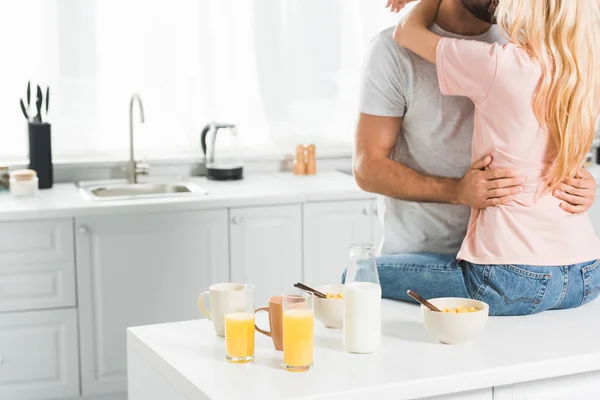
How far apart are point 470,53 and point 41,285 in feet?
6.37

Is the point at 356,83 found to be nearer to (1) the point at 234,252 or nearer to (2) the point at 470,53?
(1) the point at 234,252

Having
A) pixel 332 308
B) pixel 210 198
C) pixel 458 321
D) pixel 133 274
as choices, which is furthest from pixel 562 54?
pixel 133 274

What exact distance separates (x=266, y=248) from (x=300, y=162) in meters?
0.57

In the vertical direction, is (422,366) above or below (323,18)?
below

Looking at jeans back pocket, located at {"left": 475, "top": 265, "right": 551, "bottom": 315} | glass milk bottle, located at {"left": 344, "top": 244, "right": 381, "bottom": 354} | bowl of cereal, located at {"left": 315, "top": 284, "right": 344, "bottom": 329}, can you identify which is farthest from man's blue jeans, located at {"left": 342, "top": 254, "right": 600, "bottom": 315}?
glass milk bottle, located at {"left": 344, "top": 244, "right": 381, "bottom": 354}

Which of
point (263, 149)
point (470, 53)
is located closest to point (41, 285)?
point (263, 149)

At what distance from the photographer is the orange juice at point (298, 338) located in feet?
6.48

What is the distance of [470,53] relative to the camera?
2270mm

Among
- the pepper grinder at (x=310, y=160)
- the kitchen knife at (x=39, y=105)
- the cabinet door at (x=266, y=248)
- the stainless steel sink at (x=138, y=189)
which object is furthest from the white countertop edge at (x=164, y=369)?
the pepper grinder at (x=310, y=160)

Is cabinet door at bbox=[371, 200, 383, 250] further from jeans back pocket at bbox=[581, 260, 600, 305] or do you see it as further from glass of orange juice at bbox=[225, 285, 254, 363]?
glass of orange juice at bbox=[225, 285, 254, 363]

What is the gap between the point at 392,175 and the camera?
254cm

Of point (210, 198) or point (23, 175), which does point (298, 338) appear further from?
point (23, 175)

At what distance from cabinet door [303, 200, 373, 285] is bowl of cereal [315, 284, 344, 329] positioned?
5.38ft

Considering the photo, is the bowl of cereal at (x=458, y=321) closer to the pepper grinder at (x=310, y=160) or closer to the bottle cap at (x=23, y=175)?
the bottle cap at (x=23, y=175)
